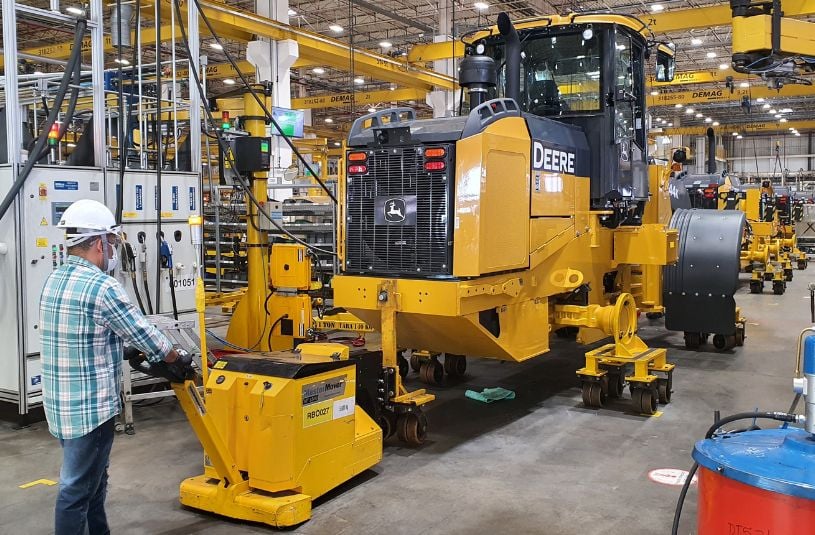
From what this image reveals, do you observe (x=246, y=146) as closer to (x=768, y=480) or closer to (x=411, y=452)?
(x=411, y=452)

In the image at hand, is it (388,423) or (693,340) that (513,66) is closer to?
(388,423)

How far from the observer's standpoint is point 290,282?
7969 mm

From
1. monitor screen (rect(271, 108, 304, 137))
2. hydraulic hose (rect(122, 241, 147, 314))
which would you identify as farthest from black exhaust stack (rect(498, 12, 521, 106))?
monitor screen (rect(271, 108, 304, 137))

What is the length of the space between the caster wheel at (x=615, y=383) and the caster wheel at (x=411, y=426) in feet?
6.87

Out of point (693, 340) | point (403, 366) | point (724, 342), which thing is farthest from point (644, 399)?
point (724, 342)

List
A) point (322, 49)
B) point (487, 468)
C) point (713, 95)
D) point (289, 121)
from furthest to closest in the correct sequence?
point (713, 95)
point (322, 49)
point (289, 121)
point (487, 468)

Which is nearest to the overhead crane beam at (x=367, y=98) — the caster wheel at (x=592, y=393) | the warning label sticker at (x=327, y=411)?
the caster wheel at (x=592, y=393)

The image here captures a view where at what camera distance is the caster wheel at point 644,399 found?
6270 millimetres

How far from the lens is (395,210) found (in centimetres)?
545

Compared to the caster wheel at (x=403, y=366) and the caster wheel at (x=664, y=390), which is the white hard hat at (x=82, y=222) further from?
the caster wheel at (x=664, y=390)

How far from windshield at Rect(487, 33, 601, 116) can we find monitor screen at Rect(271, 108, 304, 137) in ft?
19.4

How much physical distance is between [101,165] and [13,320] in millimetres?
1542

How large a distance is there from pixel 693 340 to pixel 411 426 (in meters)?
5.22

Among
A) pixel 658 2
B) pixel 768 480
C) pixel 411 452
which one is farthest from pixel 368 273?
pixel 658 2
